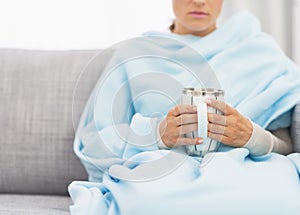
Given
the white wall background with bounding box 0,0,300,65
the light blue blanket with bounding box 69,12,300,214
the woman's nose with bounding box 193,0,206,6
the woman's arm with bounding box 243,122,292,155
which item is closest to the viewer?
the light blue blanket with bounding box 69,12,300,214

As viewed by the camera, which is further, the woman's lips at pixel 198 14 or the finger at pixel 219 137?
the woman's lips at pixel 198 14

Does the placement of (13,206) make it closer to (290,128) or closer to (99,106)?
(99,106)

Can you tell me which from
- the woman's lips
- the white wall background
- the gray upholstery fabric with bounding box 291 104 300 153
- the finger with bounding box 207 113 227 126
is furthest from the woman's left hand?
the white wall background

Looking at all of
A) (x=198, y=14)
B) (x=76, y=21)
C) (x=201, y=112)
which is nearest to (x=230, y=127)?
(x=201, y=112)

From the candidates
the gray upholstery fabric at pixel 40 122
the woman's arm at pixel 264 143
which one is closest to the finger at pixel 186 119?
the woman's arm at pixel 264 143

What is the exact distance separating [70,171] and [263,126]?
0.61 m

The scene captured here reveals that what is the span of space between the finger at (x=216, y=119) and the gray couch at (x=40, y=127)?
0.53 meters

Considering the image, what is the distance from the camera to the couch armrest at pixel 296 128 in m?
1.66

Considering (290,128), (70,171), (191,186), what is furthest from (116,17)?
(191,186)

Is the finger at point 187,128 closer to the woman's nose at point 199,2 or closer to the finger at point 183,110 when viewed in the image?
the finger at point 183,110

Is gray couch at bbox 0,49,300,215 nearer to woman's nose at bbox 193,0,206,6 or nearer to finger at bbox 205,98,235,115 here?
woman's nose at bbox 193,0,206,6

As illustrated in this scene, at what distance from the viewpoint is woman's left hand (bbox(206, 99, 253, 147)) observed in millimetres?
1447

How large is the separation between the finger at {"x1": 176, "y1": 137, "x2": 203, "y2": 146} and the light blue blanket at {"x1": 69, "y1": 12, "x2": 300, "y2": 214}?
1.0 inches

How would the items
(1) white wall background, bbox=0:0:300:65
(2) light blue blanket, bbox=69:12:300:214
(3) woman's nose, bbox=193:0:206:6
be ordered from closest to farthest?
(2) light blue blanket, bbox=69:12:300:214 → (3) woman's nose, bbox=193:0:206:6 → (1) white wall background, bbox=0:0:300:65
